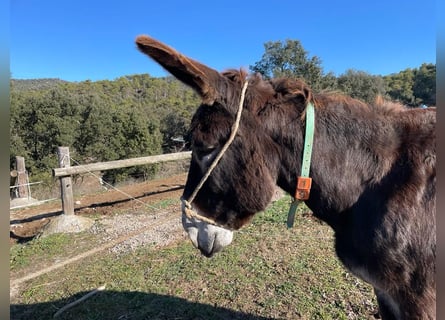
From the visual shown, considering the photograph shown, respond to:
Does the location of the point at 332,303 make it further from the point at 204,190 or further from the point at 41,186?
the point at 41,186

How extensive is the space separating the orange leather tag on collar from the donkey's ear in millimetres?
634

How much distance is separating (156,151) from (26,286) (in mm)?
22150

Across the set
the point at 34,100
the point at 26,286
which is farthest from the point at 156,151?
the point at 26,286

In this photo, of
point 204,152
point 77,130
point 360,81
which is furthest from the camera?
point 360,81

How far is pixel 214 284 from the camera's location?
3863mm

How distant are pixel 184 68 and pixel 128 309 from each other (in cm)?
312

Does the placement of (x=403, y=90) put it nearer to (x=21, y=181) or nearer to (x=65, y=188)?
(x=65, y=188)

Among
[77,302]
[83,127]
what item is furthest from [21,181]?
[83,127]

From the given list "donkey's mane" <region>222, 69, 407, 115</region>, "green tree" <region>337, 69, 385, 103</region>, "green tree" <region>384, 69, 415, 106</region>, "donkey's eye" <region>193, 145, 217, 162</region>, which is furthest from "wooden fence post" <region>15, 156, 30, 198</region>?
"green tree" <region>337, 69, 385, 103</region>

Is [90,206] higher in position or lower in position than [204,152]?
lower

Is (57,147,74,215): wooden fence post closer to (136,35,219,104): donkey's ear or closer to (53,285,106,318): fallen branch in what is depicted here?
(53,285,106,318): fallen branch

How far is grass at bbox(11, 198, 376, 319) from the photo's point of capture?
3.33 metres

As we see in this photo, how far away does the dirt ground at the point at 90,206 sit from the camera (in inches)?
276

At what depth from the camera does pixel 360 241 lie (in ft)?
4.89
